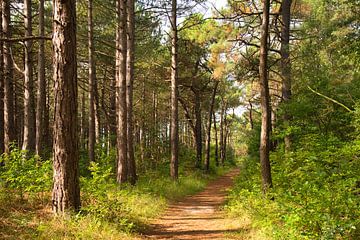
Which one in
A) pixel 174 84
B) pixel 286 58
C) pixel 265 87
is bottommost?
pixel 265 87

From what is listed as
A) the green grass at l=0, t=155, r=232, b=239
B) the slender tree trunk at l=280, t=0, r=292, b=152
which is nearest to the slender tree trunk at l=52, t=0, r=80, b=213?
the green grass at l=0, t=155, r=232, b=239

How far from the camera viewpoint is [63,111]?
6031 mm

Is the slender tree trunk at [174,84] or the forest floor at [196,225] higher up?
the slender tree trunk at [174,84]

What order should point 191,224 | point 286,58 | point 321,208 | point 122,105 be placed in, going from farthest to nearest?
point 286,58
point 122,105
point 191,224
point 321,208

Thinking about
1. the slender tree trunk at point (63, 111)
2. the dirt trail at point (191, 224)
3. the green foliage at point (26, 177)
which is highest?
the slender tree trunk at point (63, 111)

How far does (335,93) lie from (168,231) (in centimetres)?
719

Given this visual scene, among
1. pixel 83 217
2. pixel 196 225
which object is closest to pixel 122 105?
pixel 196 225

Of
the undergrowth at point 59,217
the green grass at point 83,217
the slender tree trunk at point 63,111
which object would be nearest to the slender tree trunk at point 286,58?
the undergrowth at point 59,217

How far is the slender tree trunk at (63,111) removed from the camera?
236 inches

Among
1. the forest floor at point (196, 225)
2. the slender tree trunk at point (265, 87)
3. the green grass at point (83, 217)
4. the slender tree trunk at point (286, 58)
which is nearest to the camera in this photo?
the green grass at point (83, 217)

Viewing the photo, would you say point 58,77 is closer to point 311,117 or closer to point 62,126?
point 62,126

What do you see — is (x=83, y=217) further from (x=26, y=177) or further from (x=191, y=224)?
(x=191, y=224)

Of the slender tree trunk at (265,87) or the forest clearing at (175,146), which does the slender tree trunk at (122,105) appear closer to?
the forest clearing at (175,146)

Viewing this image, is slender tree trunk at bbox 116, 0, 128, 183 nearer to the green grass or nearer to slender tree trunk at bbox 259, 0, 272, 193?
the green grass
